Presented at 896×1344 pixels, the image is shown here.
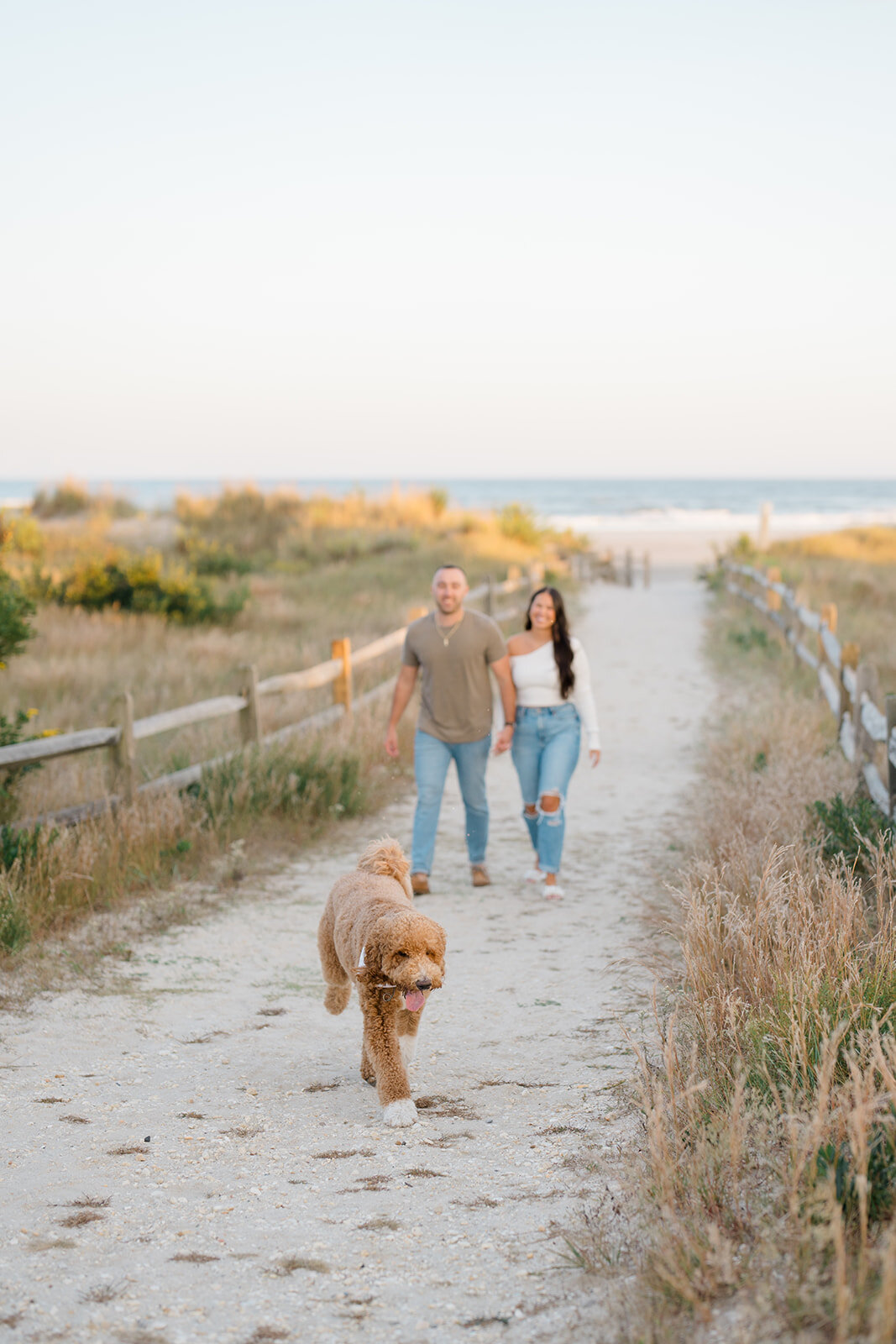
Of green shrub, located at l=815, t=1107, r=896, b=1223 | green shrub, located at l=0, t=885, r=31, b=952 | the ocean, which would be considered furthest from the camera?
the ocean

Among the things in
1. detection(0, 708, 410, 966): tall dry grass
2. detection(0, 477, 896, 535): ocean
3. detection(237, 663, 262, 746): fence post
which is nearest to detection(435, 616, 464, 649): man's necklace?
detection(0, 708, 410, 966): tall dry grass

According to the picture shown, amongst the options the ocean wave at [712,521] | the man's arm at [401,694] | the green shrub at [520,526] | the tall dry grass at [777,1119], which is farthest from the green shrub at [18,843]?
the ocean wave at [712,521]

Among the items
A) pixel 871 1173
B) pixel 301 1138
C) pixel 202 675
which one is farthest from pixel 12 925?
pixel 202 675

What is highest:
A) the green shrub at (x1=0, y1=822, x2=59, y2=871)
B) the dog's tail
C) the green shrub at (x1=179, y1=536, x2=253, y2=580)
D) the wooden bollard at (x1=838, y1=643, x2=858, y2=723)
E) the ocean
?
the ocean

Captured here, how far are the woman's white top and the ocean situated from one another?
2690 centimetres

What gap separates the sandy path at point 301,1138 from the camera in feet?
9.78

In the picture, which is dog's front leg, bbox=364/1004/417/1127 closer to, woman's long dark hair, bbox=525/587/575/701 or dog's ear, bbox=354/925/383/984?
dog's ear, bbox=354/925/383/984

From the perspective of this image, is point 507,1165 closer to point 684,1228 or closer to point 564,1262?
point 564,1262

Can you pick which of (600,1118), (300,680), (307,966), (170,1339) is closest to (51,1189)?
(170,1339)

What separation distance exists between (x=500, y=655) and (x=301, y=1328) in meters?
4.48

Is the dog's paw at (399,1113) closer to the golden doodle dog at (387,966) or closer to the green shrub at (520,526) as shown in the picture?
the golden doodle dog at (387,966)

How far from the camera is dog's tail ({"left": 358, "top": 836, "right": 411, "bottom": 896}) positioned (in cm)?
462

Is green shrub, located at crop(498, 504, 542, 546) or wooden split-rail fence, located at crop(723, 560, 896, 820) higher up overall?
green shrub, located at crop(498, 504, 542, 546)

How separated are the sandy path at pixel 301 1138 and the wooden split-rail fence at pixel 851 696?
5.07 feet
